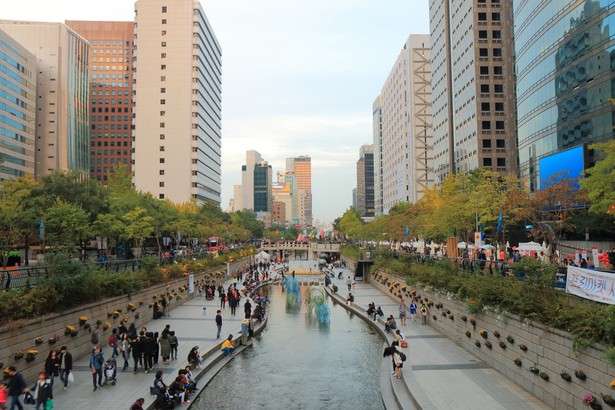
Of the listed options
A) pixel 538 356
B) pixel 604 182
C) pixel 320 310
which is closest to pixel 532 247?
pixel 604 182

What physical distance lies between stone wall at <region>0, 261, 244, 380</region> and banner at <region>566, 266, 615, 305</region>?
1985 cm

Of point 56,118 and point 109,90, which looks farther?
point 109,90

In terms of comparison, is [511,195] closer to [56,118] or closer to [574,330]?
[574,330]

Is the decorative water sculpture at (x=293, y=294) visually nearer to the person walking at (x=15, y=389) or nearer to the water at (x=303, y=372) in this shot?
the water at (x=303, y=372)

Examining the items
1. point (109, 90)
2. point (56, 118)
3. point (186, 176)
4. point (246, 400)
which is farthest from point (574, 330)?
point (109, 90)

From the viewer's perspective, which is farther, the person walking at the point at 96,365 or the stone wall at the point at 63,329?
the person walking at the point at 96,365

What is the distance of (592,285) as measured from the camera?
15781mm

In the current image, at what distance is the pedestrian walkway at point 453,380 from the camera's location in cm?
1728

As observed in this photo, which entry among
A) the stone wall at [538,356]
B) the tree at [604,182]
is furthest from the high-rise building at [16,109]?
the tree at [604,182]

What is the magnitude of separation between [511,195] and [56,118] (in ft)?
455

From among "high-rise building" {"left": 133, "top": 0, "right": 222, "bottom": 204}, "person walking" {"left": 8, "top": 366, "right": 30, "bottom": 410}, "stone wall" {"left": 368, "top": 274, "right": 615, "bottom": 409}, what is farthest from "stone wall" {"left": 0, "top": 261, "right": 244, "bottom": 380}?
"high-rise building" {"left": 133, "top": 0, "right": 222, "bottom": 204}

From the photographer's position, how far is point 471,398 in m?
17.8

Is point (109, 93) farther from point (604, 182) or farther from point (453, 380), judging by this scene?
point (453, 380)

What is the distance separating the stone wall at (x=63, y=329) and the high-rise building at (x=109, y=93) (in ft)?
487
